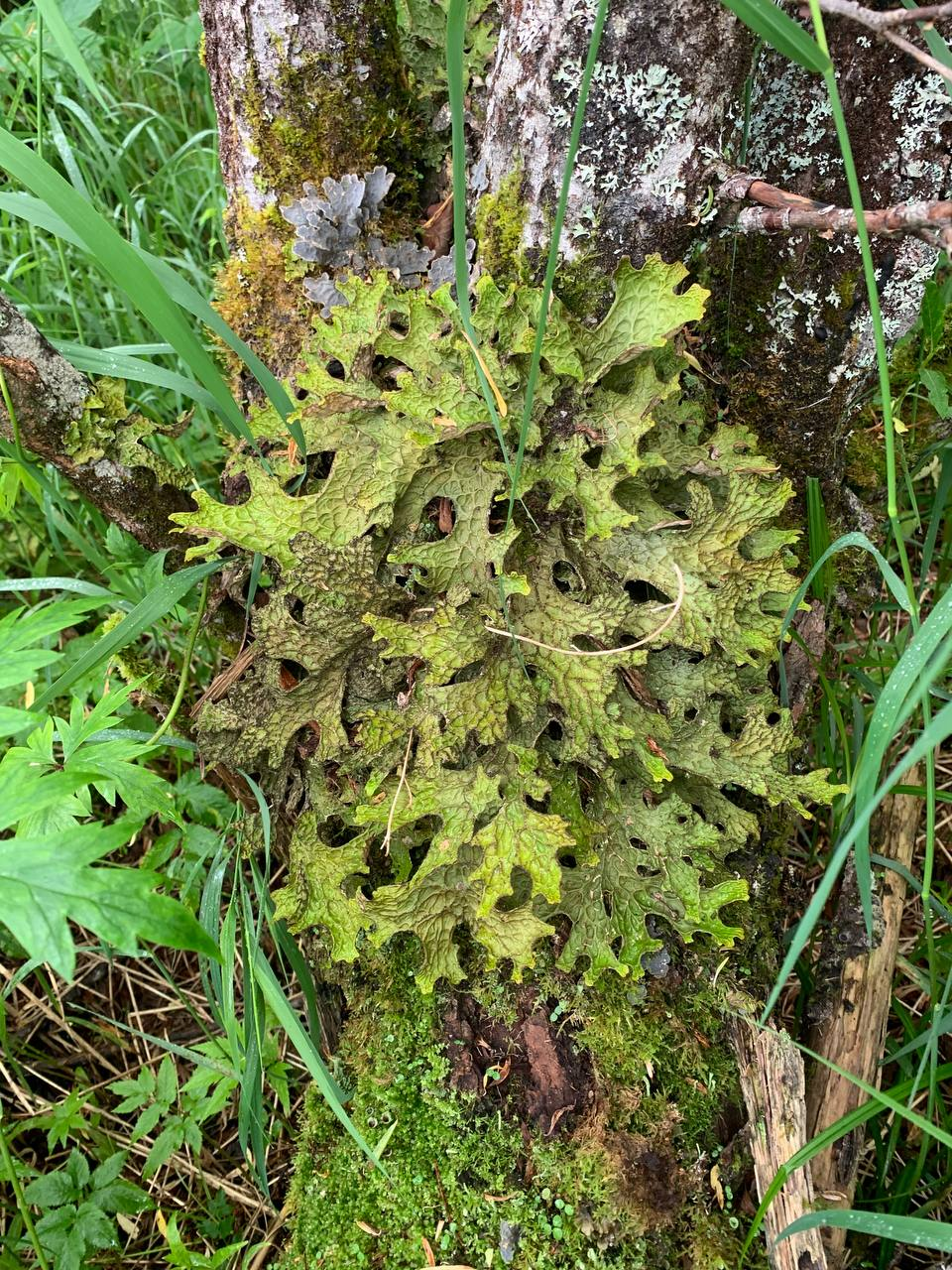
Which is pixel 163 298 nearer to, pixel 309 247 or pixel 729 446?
pixel 309 247

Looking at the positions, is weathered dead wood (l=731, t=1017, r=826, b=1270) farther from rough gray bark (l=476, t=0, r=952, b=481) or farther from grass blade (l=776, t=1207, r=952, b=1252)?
rough gray bark (l=476, t=0, r=952, b=481)

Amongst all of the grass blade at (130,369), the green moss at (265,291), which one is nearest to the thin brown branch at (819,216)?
the green moss at (265,291)

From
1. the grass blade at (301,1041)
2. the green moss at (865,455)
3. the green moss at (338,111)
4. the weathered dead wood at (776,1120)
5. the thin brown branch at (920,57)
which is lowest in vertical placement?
the weathered dead wood at (776,1120)

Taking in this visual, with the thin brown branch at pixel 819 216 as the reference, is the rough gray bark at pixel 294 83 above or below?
above

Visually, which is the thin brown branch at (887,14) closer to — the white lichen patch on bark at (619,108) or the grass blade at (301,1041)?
the white lichen patch on bark at (619,108)

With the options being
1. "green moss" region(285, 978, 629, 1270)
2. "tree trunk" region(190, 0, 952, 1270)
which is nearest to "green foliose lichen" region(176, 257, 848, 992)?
"tree trunk" region(190, 0, 952, 1270)
